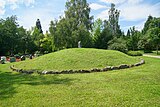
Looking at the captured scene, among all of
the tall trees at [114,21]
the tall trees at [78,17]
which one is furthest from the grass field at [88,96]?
the tall trees at [114,21]

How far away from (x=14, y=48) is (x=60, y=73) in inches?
1503

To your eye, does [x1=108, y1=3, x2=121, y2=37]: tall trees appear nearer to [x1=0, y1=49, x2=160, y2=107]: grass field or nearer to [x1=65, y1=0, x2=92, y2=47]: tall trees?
[x1=65, y1=0, x2=92, y2=47]: tall trees

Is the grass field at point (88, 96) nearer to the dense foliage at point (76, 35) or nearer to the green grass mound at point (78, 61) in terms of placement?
the green grass mound at point (78, 61)

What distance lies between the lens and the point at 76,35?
124 feet

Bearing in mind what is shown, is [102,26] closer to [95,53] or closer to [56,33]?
[56,33]

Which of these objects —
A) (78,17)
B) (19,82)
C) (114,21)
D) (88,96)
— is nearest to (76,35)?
(78,17)

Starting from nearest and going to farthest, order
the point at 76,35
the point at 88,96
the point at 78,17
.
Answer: the point at 88,96 → the point at 76,35 → the point at 78,17

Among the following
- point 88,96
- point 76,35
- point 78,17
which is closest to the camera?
point 88,96

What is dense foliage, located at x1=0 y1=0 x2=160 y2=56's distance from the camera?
1518 inches

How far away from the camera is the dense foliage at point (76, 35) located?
38.6 metres

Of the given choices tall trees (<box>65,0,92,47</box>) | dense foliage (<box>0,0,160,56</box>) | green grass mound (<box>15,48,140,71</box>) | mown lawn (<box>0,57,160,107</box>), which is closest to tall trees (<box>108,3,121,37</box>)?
dense foliage (<box>0,0,160,56</box>)

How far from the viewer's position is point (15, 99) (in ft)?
23.3

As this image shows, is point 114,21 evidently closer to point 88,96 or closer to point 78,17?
point 78,17

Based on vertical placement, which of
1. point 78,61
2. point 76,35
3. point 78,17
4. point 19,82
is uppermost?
point 78,17
